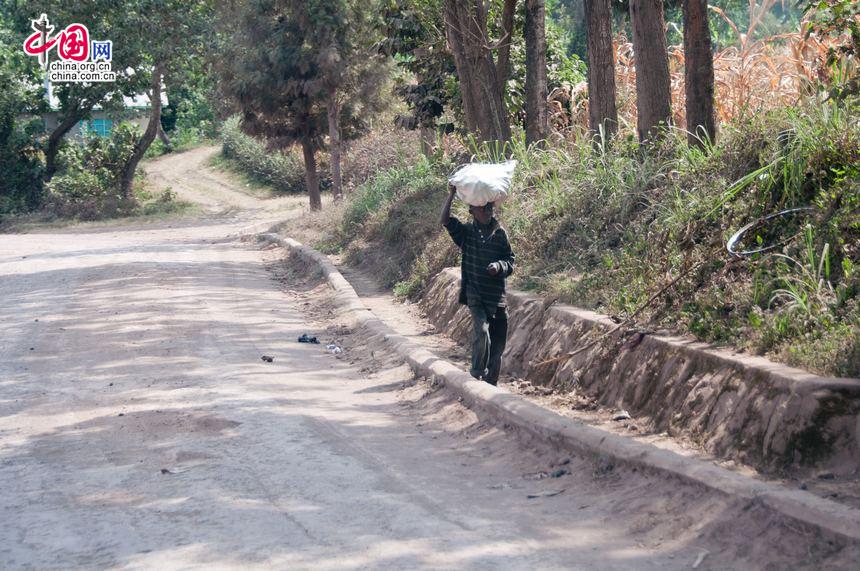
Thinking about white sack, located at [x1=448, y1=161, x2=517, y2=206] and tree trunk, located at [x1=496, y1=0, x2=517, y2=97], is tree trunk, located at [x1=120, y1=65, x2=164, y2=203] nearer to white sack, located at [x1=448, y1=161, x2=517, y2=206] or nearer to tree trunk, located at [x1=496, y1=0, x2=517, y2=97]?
tree trunk, located at [x1=496, y1=0, x2=517, y2=97]

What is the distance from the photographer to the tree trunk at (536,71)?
Result: 1595 cm

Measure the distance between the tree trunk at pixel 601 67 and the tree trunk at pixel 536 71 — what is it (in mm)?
1496

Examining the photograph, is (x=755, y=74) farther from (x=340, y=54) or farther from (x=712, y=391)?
(x=340, y=54)

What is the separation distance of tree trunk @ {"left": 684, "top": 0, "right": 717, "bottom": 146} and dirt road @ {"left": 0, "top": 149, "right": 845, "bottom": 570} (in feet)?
14.0

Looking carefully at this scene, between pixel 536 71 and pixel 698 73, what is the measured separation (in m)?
5.46

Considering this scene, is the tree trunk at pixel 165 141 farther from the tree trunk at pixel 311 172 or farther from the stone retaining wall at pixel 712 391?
the stone retaining wall at pixel 712 391

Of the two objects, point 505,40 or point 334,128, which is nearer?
point 505,40

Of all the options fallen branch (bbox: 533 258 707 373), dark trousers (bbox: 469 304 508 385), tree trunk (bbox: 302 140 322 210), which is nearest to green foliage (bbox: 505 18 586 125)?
tree trunk (bbox: 302 140 322 210)

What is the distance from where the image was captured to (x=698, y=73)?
10.8 metres

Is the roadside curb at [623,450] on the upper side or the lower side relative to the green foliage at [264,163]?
lower

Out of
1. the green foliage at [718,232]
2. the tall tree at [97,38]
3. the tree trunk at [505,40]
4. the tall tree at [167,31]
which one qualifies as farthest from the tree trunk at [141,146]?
the green foliage at [718,232]

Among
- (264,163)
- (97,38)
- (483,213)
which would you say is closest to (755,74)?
(483,213)

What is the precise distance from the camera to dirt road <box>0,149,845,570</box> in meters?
4.86

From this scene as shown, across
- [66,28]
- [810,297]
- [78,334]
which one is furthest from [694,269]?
[66,28]
